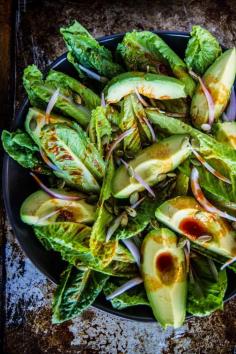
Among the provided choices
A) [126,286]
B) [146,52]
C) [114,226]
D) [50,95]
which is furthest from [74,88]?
[126,286]

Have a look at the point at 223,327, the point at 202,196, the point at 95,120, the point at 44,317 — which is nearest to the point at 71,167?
the point at 95,120

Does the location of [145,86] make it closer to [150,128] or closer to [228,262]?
[150,128]

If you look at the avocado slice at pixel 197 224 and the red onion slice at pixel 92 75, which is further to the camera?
the red onion slice at pixel 92 75

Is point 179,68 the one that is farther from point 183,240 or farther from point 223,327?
point 223,327

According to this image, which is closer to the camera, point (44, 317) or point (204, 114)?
point (204, 114)

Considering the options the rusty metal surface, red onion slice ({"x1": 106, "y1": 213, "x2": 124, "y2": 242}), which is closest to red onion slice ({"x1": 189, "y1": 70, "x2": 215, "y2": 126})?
red onion slice ({"x1": 106, "y1": 213, "x2": 124, "y2": 242})

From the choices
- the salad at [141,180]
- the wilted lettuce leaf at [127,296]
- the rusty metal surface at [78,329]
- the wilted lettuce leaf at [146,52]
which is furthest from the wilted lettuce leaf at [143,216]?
the rusty metal surface at [78,329]

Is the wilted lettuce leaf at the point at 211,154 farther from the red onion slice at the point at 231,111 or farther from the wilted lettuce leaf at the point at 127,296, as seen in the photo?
the wilted lettuce leaf at the point at 127,296
